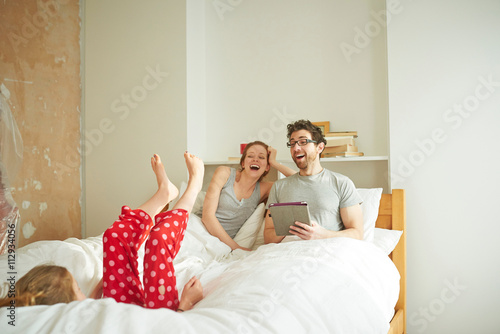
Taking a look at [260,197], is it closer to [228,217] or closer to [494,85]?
[228,217]

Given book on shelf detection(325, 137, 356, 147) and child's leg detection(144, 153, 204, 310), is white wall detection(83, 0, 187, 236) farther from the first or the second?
child's leg detection(144, 153, 204, 310)

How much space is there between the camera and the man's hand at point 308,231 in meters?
1.71

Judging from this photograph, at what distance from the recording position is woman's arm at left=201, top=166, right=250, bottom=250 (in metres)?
2.09

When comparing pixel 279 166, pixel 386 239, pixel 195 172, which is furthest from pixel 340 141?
pixel 195 172

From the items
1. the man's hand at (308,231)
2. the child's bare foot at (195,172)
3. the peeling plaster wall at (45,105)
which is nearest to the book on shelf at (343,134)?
the man's hand at (308,231)

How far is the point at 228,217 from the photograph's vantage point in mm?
2234

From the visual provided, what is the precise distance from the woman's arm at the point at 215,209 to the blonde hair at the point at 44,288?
3.66ft

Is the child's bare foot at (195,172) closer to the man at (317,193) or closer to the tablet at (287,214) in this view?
the tablet at (287,214)

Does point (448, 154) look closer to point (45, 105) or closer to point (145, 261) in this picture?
point (145, 261)

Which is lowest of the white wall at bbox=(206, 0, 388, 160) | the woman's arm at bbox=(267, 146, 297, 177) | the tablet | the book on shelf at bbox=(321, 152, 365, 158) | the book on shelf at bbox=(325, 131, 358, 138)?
the tablet

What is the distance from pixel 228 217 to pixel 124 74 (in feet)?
4.98

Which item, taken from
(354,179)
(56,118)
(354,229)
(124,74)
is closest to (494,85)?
(354,179)

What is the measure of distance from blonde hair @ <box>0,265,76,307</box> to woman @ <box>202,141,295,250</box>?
45.6 inches

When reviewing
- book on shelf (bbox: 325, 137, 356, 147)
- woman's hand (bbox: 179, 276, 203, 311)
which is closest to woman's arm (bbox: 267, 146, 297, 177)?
book on shelf (bbox: 325, 137, 356, 147)
